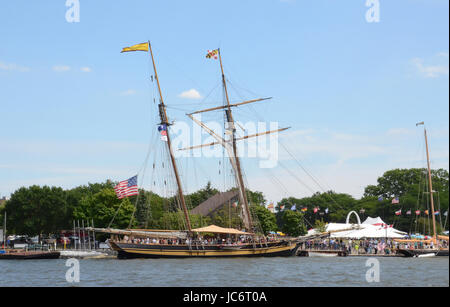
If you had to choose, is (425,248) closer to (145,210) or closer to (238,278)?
(238,278)

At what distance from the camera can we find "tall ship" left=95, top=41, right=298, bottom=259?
2726 inches

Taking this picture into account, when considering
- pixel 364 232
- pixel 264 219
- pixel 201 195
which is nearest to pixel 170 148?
pixel 364 232

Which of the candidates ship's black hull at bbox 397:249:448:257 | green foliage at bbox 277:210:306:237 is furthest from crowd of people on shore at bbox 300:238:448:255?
green foliage at bbox 277:210:306:237

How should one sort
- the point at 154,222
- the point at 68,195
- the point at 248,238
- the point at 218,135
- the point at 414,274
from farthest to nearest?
the point at 68,195 → the point at 154,222 → the point at 218,135 → the point at 248,238 → the point at 414,274

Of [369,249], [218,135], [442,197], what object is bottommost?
[369,249]

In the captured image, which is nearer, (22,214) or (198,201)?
(22,214)

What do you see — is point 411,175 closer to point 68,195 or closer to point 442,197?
point 68,195

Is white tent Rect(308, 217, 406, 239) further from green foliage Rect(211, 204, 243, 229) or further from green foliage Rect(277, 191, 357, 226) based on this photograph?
green foliage Rect(277, 191, 357, 226)

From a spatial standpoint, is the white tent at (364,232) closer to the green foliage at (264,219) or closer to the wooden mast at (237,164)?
the wooden mast at (237,164)

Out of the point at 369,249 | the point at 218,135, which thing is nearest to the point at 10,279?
the point at 218,135

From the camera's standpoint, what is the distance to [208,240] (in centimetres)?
7394

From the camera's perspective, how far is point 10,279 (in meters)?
42.6
